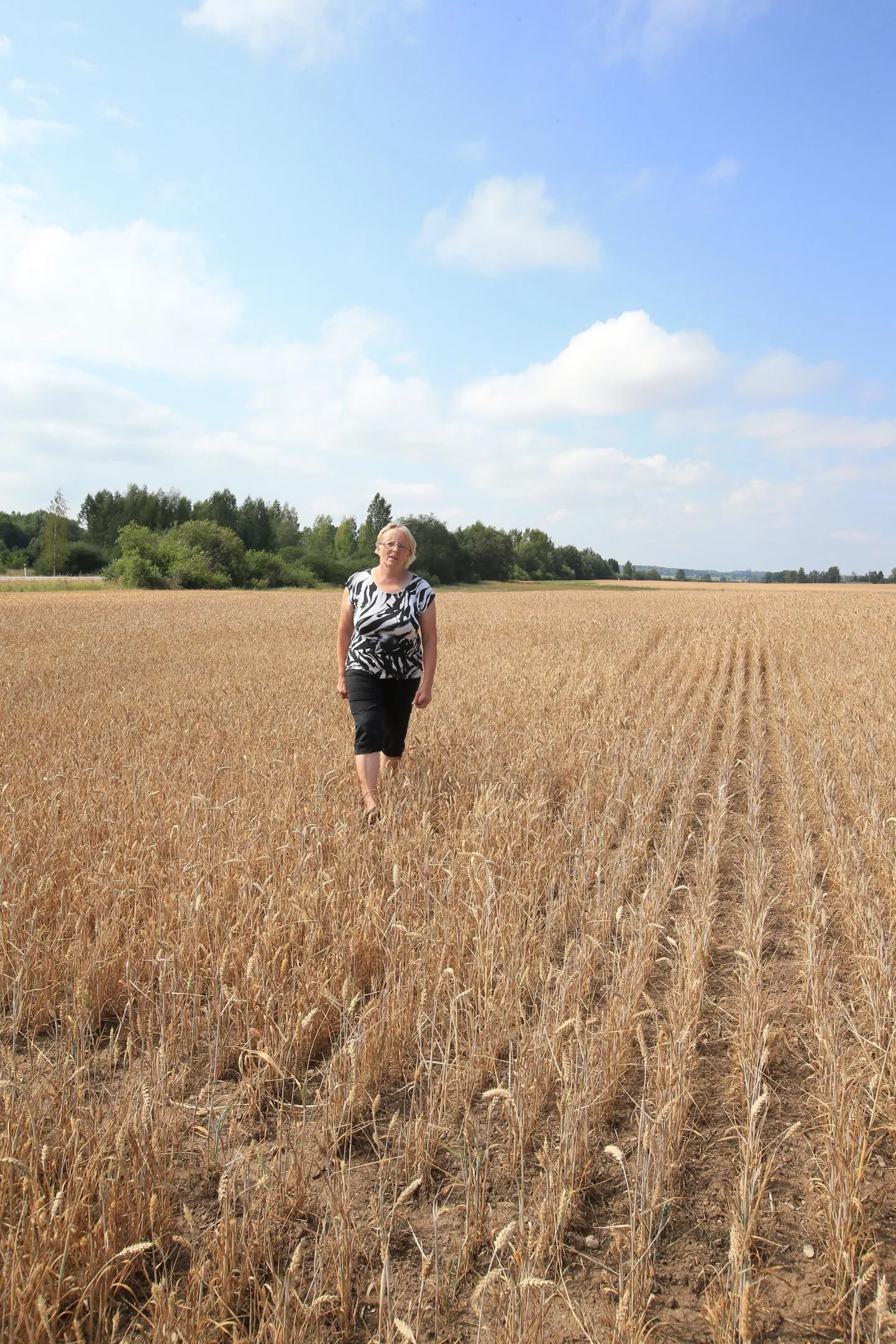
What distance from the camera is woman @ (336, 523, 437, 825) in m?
5.17

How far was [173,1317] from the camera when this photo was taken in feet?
5.59

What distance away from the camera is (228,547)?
199ft

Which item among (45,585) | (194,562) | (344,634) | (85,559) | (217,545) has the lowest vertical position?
(344,634)

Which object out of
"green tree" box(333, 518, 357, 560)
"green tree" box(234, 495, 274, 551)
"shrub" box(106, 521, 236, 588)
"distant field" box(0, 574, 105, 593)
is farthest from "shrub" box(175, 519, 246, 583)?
"green tree" box(333, 518, 357, 560)

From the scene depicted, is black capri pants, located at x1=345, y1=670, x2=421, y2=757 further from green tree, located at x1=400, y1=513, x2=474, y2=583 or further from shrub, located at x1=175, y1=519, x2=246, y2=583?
green tree, located at x1=400, y1=513, x2=474, y2=583

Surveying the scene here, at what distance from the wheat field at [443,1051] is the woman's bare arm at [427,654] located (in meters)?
0.75

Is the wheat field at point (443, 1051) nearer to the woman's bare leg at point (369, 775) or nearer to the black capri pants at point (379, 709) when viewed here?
the woman's bare leg at point (369, 775)

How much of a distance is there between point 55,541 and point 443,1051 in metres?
81.4

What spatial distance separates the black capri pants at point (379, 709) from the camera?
5.20 m

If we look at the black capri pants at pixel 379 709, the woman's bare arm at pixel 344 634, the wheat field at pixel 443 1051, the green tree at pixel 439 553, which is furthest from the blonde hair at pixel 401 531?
the green tree at pixel 439 553

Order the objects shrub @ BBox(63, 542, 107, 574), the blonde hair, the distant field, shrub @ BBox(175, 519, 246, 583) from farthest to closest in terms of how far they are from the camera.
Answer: shrub @ BBox(63, 542, 107, 574) < shrub @ BBox(175, 519, 246, 583) < the distant field < the blonde hair

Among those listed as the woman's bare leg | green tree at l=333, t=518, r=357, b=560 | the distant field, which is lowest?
the woman's bare leg

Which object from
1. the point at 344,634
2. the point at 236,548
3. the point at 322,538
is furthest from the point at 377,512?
the point at 344,634

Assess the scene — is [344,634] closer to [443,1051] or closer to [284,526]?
[443,1051]
